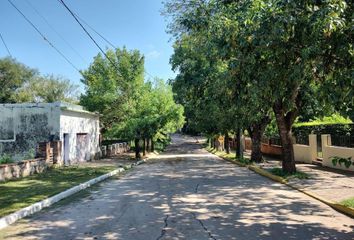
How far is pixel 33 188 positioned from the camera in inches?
574

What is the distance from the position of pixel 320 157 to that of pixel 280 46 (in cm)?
1656

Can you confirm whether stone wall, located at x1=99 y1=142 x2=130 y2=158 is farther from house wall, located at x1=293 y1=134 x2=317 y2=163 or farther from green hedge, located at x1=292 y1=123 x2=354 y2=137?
house wall, located at x1=293 y1=134 x2=317 y2=163

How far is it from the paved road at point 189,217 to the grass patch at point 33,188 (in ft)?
3.09

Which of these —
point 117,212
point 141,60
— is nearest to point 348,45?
point 117,212

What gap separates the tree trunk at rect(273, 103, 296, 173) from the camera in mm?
18781

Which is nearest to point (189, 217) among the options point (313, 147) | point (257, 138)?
point (313, 147)

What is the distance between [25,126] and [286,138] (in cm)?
1440

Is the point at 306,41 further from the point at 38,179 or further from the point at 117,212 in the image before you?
the point at 38,179

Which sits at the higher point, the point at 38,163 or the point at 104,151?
the point at 104,151

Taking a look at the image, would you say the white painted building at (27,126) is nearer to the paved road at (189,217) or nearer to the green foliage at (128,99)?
the green foliage at (128,99)

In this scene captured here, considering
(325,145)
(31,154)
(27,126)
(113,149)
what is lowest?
(31,154)

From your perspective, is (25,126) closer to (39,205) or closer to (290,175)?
(39,205)

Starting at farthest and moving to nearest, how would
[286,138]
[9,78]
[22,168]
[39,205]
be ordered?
[9,78] < [286,138] < [22,168] < [39,205]

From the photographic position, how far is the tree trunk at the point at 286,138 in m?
18.8
